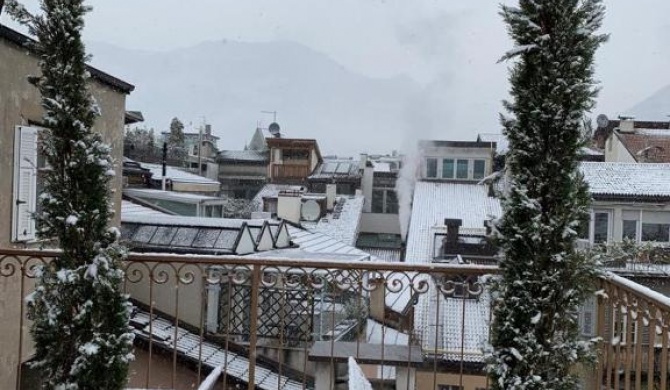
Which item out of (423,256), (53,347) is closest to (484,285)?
(53,347)

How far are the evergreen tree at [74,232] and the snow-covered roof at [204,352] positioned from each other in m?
4.60

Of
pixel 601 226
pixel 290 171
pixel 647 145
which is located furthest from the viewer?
pixel 290 171

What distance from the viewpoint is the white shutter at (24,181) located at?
6176 millimetres

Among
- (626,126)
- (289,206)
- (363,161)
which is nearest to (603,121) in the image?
(626,126)

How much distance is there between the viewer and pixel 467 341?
13117mm

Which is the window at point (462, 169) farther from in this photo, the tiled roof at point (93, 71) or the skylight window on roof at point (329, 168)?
the tiled roof at point (93, 71)

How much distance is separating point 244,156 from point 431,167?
12186mm

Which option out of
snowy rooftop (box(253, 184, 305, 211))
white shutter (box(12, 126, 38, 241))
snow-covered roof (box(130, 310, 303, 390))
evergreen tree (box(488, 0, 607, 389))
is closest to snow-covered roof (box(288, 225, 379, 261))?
snow-covered roof (box(130, 310, 303, 390))

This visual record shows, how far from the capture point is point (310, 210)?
27.5 meters

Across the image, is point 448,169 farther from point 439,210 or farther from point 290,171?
point 290,171

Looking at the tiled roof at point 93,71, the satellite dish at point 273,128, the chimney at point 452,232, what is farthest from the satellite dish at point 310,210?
the tiled roof at point 93,71

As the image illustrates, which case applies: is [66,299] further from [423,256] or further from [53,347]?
[423,256]

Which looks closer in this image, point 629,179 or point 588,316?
point 588,316

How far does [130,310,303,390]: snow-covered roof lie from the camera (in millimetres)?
8578
